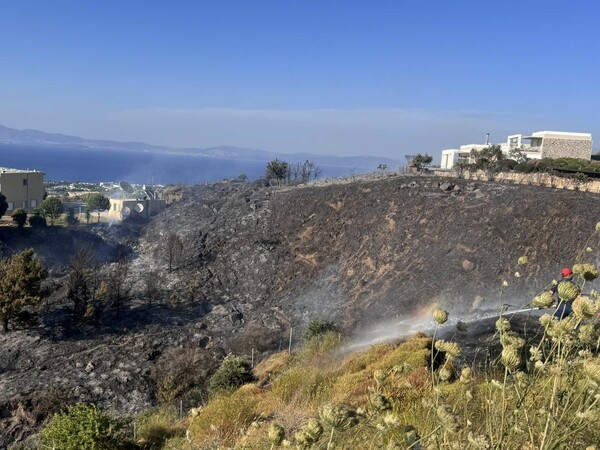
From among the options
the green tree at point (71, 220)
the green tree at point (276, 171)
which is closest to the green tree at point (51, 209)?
the green tree at point (71, 220)

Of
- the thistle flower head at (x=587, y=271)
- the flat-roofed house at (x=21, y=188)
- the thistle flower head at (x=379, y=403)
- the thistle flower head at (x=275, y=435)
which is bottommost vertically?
the flat-roofed house at (x=21, y=188)

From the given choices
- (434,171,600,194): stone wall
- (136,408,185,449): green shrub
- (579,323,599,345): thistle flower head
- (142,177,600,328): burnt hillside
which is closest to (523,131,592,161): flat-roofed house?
(434,171,600,194): stone wall

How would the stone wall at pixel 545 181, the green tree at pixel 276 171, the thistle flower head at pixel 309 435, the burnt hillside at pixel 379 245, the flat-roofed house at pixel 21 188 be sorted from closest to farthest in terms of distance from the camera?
the thistle flower head at pixel 309 435 → the burnt hillside at pixel 379 245 → the stone wall at pixel 545 181 → the flat-roofed house at pixel 21 188 → the green tree at pixel 276 171

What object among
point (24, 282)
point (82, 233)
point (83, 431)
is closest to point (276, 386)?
point (83, 431)

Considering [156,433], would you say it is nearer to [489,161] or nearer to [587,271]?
[587,271]

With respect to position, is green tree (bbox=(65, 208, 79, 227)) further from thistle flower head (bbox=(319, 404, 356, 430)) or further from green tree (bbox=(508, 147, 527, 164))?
thistle flower head (bbox=(319, 404, 356, 430))

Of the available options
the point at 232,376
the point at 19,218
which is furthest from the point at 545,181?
the point at 19,218

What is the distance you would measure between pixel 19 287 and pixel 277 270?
33.6 feet

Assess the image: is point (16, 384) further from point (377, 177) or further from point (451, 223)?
point (377, 177)

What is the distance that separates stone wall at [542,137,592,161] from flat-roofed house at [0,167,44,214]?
36150 mm

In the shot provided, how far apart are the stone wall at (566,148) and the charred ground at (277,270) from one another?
1835 centimetres

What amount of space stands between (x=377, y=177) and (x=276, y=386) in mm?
25261

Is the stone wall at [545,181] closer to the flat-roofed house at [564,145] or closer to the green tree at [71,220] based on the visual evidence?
the flat-roofed house at [564,145]

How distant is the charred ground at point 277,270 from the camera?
48.0ft
